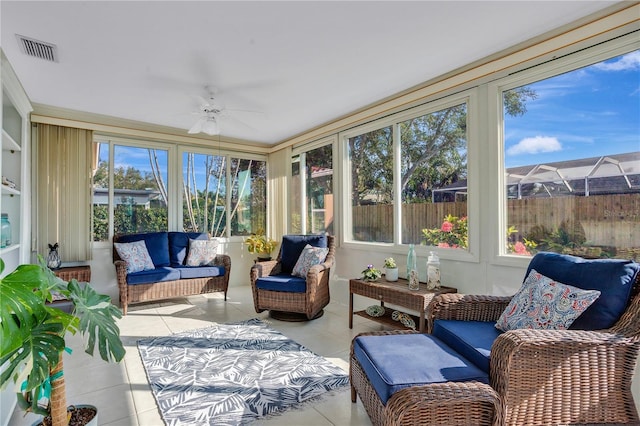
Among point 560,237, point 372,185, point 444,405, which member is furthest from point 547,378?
point 372,185

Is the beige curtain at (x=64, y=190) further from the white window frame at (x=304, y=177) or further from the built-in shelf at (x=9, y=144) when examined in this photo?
the white window frame at (x=304, y=177)

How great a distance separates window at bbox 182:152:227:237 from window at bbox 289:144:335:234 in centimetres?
121

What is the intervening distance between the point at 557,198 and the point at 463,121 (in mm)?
1068

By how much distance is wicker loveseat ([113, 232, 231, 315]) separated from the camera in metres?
3.86

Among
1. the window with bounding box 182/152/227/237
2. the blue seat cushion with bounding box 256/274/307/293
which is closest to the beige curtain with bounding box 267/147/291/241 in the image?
the window with bounding box 182/152/227/237

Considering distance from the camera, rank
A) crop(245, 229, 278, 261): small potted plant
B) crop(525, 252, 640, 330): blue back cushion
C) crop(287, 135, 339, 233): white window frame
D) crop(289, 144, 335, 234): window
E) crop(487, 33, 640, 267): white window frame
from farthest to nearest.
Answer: crop(245, 229, 278, 261): small potted plant < crop(289, 144, 335, 234): window < crop(287, 135, 339, 233): white window frame < crop(487, 33, 640, 267): white window frame < crop(525, 252, 640, 330): blue back cushion

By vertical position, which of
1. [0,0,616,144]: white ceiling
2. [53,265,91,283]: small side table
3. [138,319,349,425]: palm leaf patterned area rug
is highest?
[0,0,616,144]: white ceiling

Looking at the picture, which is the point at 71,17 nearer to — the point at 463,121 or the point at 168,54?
the point at 168,54

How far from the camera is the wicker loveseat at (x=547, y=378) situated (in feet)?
4.57

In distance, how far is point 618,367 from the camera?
1604mm

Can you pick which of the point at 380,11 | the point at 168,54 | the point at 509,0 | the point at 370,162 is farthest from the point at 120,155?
the point at 509,0

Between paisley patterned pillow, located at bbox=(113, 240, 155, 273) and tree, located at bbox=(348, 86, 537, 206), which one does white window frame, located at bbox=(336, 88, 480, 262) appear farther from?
paisley patterned pillow, located at bbox=(113, 240, 155, 273)

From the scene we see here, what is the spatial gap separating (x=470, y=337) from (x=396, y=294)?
3.48ft

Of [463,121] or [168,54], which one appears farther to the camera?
[463,121]
